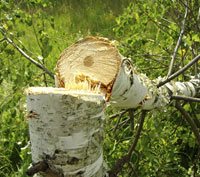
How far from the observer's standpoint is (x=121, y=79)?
82 centimetres

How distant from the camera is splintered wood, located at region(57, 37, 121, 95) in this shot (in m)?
0.79

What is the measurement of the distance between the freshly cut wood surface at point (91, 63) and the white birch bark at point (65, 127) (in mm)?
160

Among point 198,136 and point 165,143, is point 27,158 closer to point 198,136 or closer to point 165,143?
point 165,143

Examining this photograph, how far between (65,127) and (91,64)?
0.97 ft

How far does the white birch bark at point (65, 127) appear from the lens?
598 mm

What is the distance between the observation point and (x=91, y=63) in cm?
82

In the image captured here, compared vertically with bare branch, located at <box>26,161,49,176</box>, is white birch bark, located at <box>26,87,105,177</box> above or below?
above

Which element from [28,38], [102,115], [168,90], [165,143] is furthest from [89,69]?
[28,38]

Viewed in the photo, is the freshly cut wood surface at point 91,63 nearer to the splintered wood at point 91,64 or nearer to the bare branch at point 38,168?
the splintered wood at point 91,64

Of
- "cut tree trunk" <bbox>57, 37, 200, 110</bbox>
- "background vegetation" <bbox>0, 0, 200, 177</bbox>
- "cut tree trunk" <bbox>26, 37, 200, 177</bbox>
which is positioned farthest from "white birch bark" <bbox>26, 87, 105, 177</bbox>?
"background vegetation" <bbox>0, 0, 200, 177</bbox>

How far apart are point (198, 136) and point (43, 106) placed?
1.24m

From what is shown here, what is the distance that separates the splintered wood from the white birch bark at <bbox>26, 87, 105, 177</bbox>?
151 mm

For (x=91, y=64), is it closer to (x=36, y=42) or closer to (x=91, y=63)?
(x=91, y=63)

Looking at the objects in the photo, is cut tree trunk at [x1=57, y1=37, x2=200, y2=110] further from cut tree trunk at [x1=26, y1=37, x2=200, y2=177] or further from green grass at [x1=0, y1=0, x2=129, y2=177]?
green grass at [x1=0, y1=0, x2=129, y2=177]
